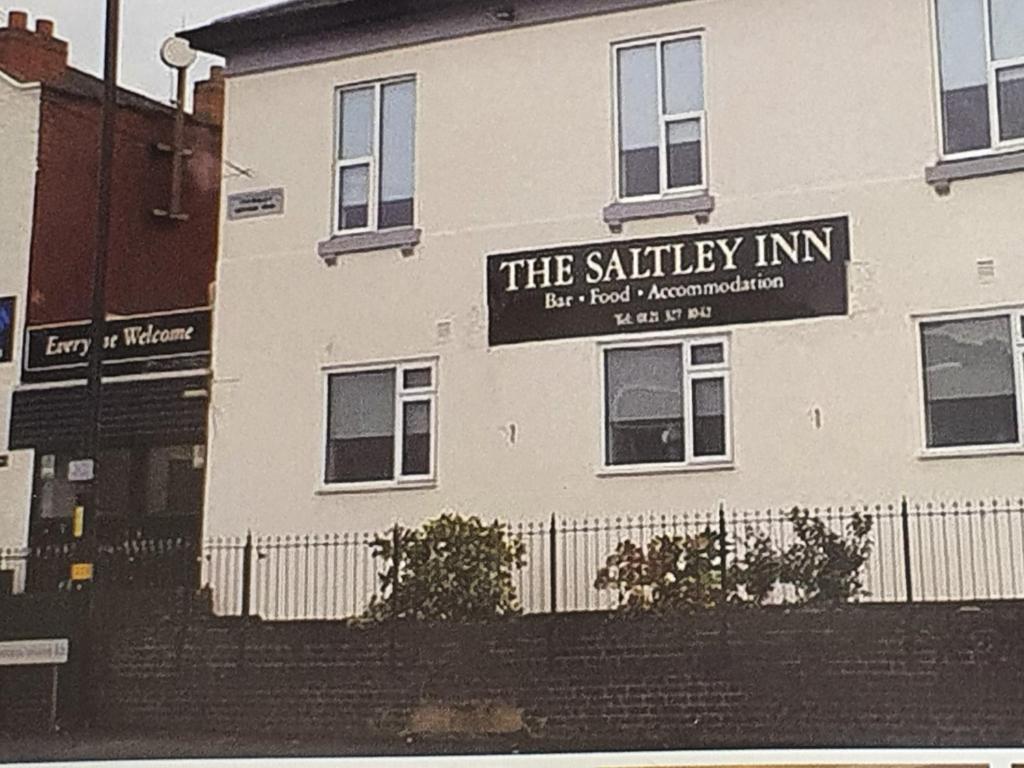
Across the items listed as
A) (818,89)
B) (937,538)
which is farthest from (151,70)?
(937,538)

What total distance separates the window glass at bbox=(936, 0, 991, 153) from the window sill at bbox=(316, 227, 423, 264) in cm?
116

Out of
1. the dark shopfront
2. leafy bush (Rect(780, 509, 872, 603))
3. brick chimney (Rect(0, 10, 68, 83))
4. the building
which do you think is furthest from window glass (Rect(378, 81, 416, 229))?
leafy bush (Rect(780, 509, 872, 603))

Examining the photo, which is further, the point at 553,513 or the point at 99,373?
the point at 99,373

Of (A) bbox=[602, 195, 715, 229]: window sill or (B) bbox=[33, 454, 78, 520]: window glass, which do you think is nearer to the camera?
(A) bbox=[602, 195, 715, 229]: window sill

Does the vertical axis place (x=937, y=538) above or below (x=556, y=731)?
above

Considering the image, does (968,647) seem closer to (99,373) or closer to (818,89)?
(818,89)

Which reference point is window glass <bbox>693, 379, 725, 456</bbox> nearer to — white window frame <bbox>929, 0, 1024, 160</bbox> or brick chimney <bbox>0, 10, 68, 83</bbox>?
white window frame <bbox>929, 0, 1024, 160</bbox>

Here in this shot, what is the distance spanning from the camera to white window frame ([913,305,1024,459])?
2924 millimetres

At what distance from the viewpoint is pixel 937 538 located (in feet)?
9.64

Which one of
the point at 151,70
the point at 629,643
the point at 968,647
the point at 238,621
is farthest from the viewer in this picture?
the point at 151,70

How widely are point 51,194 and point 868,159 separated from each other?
1927 millimetres

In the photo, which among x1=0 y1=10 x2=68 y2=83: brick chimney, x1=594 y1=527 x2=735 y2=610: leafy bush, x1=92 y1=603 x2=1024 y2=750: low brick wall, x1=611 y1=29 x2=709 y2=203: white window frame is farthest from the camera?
x1=0 y1=10 x2=68 y2=83: brick chimney

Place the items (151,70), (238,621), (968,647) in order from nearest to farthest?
(968,647) < (238,621) < (151,70)

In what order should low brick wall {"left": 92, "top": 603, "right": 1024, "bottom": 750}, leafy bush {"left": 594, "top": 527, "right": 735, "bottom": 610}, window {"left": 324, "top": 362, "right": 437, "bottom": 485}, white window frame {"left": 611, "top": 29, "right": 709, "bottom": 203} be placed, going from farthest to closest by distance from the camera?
window {"left": 324, "top": 362, "right": 437, "bottom": 485}
white window frame {"left": 611, "top": 29, "right": 709, "bottom": 203}
leafy bush {"left": 594, "top": 527, "right": 735, "bottom": 610}
low brick wall {"left": 92, "top": 603, "right": 1024, "bottom": 750}
